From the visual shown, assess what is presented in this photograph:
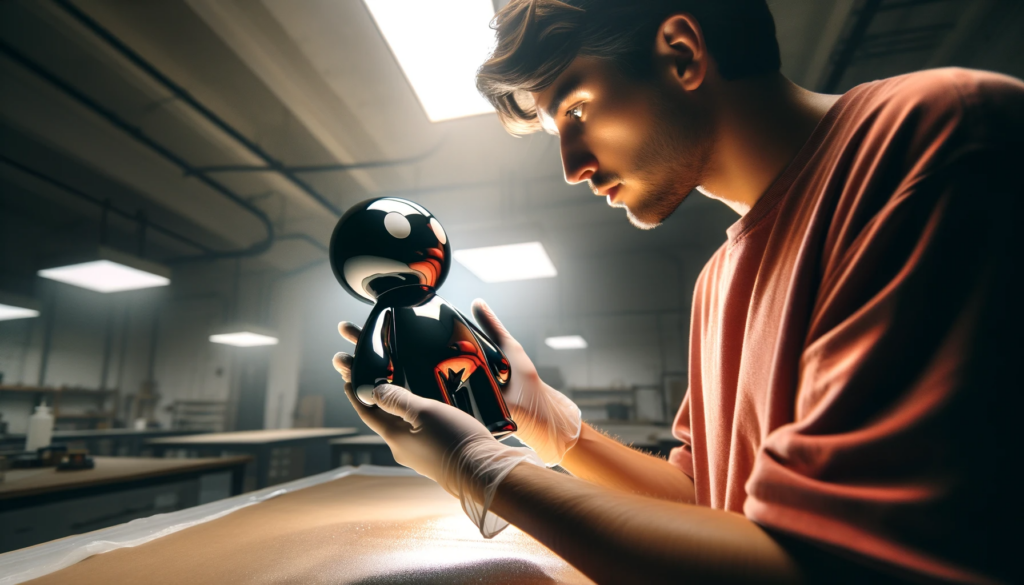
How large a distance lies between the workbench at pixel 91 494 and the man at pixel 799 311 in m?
2.17

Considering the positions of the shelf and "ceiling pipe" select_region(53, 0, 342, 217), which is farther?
the shelf

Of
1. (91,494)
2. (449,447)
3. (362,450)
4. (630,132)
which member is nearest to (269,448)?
(362,450)

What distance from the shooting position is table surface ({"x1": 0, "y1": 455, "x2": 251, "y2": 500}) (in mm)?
1950

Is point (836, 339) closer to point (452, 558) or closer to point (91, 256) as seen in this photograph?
point (452, 558)

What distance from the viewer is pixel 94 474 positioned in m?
2.32

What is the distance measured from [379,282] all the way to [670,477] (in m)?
0.70

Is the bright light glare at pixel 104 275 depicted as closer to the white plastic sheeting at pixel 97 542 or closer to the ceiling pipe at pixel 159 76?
the ceiling pipe at pixel 159 76

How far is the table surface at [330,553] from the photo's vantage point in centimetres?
67

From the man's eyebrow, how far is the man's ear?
5.3 inches

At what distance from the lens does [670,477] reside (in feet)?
3.09

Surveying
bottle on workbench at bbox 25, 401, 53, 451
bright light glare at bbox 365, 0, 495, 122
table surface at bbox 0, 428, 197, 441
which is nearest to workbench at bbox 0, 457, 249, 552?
bottle on workbench at bbox 25, 401, 53, 451

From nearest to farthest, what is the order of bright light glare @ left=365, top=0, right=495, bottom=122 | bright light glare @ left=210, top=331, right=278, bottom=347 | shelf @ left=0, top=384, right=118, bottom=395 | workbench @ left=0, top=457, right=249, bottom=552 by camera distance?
bright light glare @ left=365, top=0, right=495, bottom=122 → workbench @ left=0, top=457, right=249, bottom=552 → bright light glare @ left=210, top=331, right=278, bottom=347 → shelf @ left=0, top=384, right=118, bottom=395

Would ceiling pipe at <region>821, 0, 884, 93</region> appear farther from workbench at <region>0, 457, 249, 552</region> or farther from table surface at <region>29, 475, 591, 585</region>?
workbench at <region>0, 457, 249, 552</region>

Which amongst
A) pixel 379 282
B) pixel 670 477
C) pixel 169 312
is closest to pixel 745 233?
pixel 670 477
